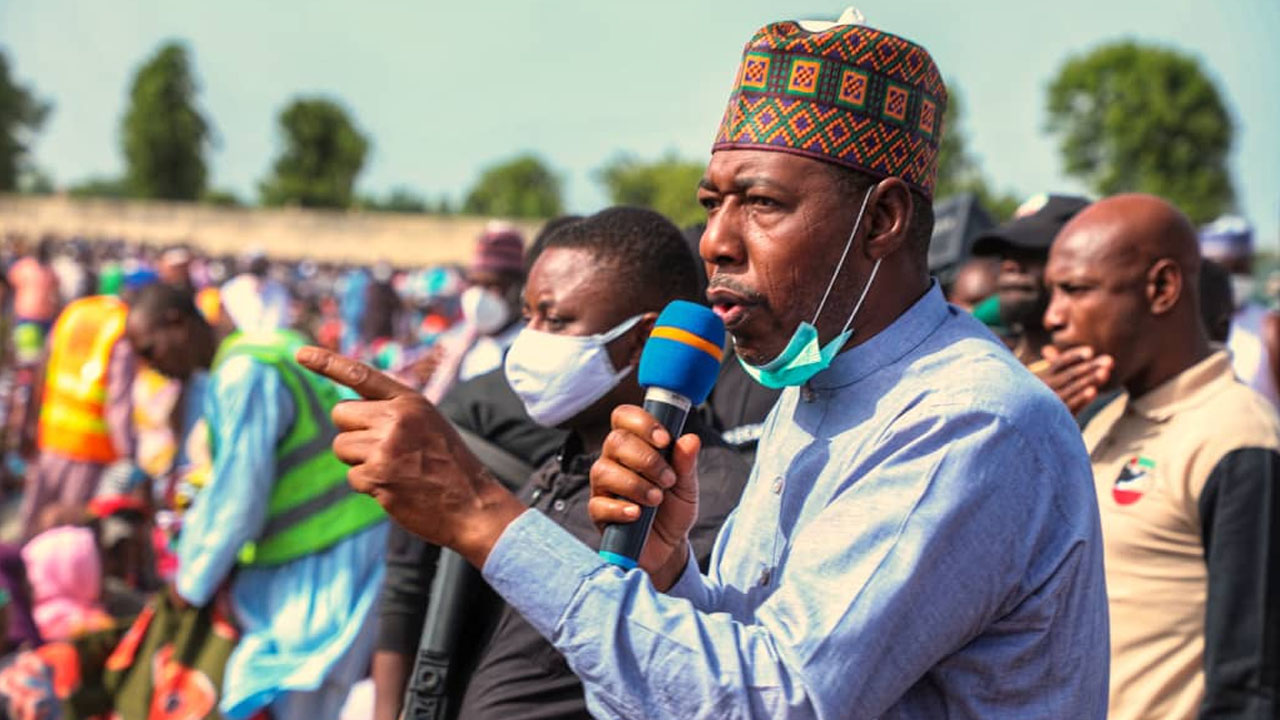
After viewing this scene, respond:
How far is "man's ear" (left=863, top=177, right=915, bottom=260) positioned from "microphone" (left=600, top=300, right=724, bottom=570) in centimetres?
25

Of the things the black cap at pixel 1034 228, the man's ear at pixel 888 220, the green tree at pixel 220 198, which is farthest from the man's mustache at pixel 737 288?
the green tree at pixel 220 198

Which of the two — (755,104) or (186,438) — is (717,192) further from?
(186,438)

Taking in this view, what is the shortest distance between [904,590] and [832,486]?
9.1 inches

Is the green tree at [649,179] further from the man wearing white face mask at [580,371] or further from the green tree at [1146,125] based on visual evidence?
the man wearing white face mask at [580,371]

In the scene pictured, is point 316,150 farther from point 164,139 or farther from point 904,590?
point 904,590

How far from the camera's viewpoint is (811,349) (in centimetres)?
175

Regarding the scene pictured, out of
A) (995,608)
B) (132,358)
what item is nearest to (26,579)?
(132,358)

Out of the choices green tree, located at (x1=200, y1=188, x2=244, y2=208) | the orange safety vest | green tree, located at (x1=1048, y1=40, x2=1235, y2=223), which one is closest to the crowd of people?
the orange safety vest

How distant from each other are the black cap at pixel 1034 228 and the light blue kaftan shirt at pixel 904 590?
109 inches

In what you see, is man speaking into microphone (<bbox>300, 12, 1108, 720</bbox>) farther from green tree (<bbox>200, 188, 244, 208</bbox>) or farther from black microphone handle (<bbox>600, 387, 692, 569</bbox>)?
green tree (<bbox>200, 188, 244, 208</bbox>)

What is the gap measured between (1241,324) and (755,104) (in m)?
5.60

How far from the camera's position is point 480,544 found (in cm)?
154

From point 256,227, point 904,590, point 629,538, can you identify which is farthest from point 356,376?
point 256,227

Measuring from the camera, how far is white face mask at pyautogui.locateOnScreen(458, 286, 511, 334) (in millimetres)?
6375
